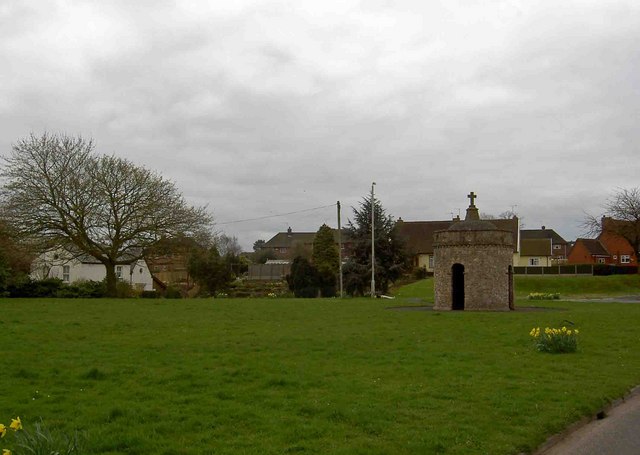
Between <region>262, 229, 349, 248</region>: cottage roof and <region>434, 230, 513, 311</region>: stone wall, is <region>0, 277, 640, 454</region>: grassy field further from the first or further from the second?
<region>262, 229, 349, 248</region>: cottage roof

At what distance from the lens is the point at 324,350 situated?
15438 millimetres

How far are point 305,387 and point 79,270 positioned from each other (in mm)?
58541

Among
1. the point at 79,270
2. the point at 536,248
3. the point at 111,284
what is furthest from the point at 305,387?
the point at 536,248

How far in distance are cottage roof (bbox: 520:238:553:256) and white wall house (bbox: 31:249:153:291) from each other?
158ft

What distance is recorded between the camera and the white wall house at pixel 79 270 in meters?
48.2

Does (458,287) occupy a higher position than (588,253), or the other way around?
(588,253)

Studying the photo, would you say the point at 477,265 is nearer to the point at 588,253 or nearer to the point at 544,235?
the point at 588,253

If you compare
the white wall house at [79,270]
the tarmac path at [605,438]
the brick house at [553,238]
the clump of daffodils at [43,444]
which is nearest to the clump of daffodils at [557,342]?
the tarmac path at [605,438]

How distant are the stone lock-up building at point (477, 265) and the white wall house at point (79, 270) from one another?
24452mm

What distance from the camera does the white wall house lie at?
4816 centimetres

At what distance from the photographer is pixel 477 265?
32938 mm

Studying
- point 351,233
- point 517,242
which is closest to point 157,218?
point 351,233

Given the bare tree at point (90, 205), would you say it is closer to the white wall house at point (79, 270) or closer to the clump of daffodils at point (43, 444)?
the white wall house at point (79, 270)

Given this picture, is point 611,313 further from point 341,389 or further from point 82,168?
point 82,168
